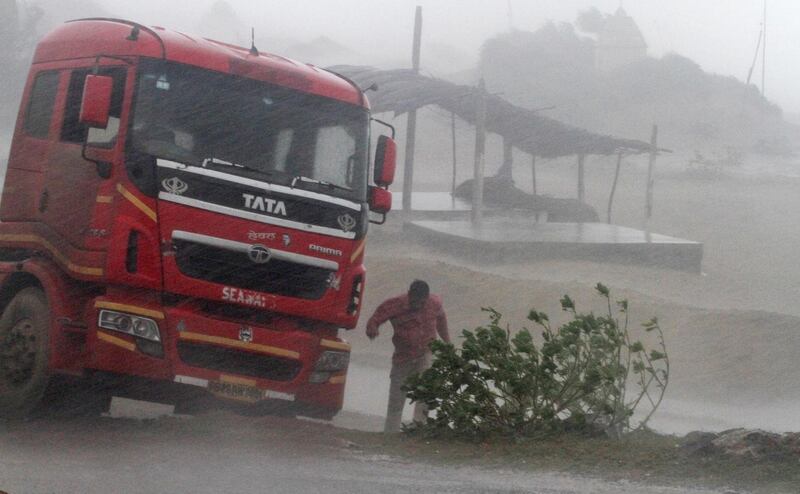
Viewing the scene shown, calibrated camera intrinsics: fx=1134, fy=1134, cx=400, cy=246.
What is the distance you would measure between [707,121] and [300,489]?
68.5 m

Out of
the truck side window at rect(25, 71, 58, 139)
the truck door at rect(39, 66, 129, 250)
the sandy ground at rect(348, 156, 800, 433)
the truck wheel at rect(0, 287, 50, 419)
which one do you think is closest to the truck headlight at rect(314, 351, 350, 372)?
the truck door at rect(39, 66, 129, 250)

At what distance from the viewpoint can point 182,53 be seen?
8.27 meters

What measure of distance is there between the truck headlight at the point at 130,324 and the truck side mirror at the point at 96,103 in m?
1.29

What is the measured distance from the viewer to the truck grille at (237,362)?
7.98 metres

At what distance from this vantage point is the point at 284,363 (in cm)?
831

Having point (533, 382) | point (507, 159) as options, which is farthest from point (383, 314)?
point (507, 159)

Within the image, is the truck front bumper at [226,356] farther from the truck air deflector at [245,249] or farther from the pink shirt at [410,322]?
the pink shirt at [410,322]

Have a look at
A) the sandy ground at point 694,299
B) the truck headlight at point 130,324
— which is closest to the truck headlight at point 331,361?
the truck headlight at point 130,324

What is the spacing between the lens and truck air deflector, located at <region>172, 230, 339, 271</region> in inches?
310

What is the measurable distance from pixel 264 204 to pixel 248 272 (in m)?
0.50

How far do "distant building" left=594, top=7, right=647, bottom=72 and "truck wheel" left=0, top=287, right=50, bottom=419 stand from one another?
85.0 m

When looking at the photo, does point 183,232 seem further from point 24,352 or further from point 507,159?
point 507,159

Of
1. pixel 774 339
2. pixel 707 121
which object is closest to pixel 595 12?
pixel 707 121

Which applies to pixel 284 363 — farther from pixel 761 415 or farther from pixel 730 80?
pixel 730 80
